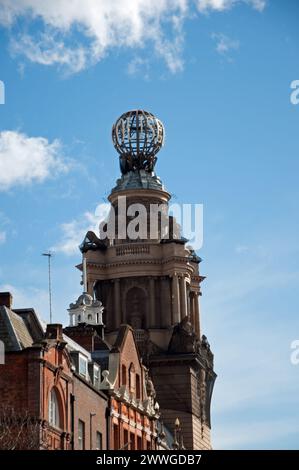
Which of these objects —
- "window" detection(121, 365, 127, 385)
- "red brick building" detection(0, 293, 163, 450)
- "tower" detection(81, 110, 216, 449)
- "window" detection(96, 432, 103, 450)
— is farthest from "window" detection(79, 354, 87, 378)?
"tower" detection(81, 110, 216, 449)

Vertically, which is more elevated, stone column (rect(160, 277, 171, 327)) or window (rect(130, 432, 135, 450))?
stone column (rect(160, 277, 171, 327))

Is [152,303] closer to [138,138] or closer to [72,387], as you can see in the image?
[138,138]

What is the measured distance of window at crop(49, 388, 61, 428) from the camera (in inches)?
2440

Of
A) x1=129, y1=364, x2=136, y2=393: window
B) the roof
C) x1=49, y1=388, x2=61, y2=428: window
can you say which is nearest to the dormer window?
x1=129, y1=364, x2=136, y2=393: window

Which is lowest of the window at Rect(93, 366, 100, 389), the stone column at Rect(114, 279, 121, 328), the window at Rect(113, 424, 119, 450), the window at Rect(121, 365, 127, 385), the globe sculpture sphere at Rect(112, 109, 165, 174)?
the window at Rect(113, 424, 119, 450)

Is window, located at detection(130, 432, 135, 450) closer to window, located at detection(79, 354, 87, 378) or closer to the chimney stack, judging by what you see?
window, located at detection(79, 354, 87, 378)

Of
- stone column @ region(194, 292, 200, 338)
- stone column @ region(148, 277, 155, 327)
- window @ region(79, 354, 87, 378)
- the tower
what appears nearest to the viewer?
window @ region(79, 354, 87, 378)

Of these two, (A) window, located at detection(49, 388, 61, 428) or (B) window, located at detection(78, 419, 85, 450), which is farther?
(B) window, located at detection(78, 419, 85, 450)

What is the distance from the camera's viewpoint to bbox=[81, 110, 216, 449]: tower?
11481cm

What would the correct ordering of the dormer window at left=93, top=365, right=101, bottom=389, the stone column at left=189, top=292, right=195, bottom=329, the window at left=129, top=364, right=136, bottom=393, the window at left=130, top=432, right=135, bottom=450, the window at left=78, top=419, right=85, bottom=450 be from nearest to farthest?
the window at left=78, top=419, right=85, bottom=450, the dormer window at left=93, top=365, right=101, bottom=389, the window at left=130, top=432, right=135, bottom=450, the window at left=129, top=364, right=136, bottom=393, the stone column at left=189, top=292, right=195, bottom=329

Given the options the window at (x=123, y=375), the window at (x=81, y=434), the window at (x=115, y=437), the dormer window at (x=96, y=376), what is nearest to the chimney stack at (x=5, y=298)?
the window at (x=81, y=434)

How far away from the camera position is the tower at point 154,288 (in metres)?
115

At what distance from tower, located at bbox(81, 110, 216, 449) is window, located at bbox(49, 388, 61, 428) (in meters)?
51.0
